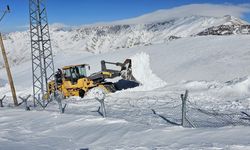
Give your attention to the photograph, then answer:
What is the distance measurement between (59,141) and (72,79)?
16.5 metres

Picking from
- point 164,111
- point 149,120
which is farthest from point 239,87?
point 149,120

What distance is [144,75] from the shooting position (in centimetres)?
3934

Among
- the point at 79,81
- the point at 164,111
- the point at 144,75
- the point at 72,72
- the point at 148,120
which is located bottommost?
the point at 164,111

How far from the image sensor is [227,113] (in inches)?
745

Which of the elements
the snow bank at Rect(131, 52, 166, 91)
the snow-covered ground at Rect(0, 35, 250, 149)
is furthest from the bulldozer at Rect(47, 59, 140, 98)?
the snow bank at Rect(131, 52, 166, 91)

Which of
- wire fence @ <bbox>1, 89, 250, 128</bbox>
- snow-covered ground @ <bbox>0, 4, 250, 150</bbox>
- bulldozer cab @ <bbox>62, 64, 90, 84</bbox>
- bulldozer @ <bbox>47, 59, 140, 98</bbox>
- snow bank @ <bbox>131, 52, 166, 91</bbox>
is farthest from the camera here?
snow bank @ <bbox>131, 52, 166, 91</bbox>

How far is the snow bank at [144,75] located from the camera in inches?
1336

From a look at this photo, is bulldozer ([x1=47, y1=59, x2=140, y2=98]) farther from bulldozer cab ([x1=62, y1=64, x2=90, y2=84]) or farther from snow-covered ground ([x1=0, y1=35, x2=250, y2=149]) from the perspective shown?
snow-covered ground ([x1=0, y1=35, x2=250, y2=149])

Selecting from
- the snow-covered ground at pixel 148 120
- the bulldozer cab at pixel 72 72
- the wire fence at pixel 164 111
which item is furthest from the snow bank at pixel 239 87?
the bulldozer cab at pixel 72 72

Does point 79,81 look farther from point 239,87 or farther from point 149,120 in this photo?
point 149,120

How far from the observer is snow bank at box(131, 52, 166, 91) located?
33.9 m

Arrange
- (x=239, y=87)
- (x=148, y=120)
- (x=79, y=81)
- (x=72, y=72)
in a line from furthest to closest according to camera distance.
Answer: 1. (x=72, y=72)
2. (x=79, y=81)
3. (x=239, y=87)
4. (x=148, y=120)

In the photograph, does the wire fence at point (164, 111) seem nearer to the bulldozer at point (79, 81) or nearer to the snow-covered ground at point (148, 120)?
the snow-covered ground at point (148, 120)

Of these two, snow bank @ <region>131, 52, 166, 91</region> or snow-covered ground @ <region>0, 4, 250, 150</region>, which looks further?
snow bank @ <region>131, 52, 166, 91</region>
